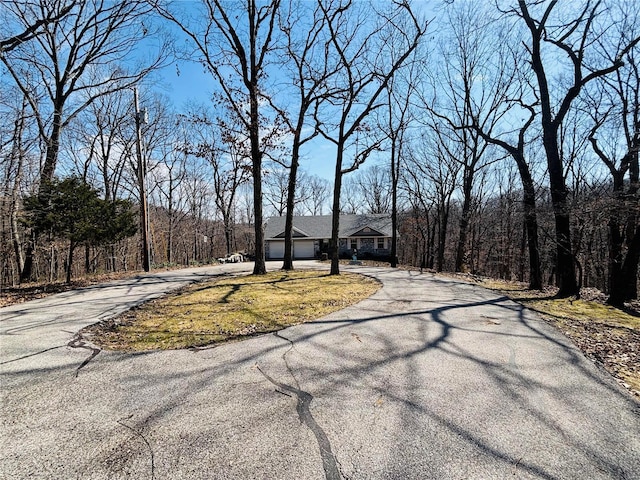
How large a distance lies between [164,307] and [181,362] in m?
3.33

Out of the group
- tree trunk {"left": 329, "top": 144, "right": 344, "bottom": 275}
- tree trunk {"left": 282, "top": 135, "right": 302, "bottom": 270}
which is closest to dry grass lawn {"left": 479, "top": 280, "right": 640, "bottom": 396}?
tree trunk {"left": 329, "top": 144, "right": 344, "bottom": 275}

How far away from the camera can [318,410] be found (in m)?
2.67

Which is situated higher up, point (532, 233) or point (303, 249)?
point (532, 233)

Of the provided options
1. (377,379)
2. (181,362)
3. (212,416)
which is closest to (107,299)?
(181,362)

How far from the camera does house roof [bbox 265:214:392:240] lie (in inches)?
1163

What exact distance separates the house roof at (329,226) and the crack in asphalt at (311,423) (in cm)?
2640

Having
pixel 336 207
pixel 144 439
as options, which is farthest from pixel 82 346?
pixel 336 207

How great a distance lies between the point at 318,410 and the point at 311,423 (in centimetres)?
19

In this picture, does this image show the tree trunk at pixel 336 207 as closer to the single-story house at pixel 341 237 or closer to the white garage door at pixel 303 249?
the single-story house at pixel 341 237

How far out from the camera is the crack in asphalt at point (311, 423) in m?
1.99

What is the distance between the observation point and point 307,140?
43.9 feet

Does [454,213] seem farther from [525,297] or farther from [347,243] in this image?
[525,297]

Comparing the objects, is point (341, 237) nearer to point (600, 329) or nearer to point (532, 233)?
point (532, 233)

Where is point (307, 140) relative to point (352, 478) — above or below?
above
